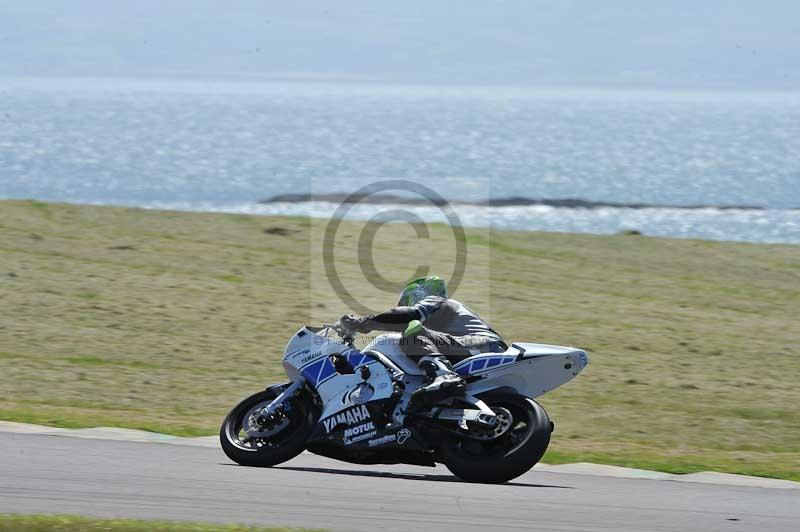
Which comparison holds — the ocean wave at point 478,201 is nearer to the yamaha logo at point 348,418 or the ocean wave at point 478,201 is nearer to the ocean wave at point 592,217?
the ocean wave at point 592,217

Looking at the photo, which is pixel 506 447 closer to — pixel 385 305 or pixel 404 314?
pixel 404 314

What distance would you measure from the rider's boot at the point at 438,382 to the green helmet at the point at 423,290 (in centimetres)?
70

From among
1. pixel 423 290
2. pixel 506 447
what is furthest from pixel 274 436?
pixel 506 447

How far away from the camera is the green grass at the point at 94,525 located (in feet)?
31.6

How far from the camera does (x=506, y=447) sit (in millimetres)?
11523

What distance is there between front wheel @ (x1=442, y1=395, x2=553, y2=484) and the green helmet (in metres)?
1.25

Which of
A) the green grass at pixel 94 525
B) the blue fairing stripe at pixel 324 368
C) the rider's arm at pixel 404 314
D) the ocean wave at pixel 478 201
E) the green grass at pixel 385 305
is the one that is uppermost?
the rider's arm at pixel 404 314

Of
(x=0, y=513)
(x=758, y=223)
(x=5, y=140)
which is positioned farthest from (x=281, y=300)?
(x=5, y=140)

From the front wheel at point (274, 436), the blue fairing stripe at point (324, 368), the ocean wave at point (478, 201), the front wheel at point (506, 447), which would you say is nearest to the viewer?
the front wheel at point (506, 447)

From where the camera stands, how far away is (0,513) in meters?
10.1

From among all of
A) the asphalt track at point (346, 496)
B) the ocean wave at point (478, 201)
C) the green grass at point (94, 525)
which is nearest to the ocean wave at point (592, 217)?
the ocean wave at point (478, 201)

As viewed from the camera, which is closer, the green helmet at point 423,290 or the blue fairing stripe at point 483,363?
the blue fairing stripe at point 483,363

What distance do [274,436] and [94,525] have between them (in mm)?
2908

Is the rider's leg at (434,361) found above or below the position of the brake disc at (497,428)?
above
